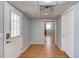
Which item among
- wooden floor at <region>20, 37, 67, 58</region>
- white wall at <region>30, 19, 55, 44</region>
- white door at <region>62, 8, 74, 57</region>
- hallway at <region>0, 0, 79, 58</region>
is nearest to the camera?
hallway at <region>0, 0, 79, 58</region>

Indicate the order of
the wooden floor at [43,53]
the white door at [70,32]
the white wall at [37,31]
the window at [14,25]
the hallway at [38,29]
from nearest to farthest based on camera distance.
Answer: the hallway at [38,29], the window at [14,25], the white door at [70,32], the wooden floor at [43,53], the white wall at [37,31]

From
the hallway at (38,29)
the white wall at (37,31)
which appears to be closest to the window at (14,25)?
the hallway at (38,29)

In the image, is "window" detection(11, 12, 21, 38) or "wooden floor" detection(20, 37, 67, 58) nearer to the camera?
"window" detection(11, 12, 21, 38)

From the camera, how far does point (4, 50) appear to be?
10.7ft

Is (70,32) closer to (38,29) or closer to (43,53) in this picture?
(43,53)

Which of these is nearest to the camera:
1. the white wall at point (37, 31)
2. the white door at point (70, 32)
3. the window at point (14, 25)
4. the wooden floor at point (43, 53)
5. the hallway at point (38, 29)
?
the hallway at point (38, 29)

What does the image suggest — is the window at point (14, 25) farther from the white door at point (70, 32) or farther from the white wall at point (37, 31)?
the white wall at point (37, 31)

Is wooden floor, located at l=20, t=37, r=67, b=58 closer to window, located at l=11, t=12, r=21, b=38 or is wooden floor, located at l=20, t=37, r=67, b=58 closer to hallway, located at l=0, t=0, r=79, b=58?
hallway, located at l=0, t=0, r=79, b=58

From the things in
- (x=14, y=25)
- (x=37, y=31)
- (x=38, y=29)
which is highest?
(x=14, y=25)

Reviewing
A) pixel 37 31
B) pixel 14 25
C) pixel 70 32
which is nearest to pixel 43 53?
pixel 70 32

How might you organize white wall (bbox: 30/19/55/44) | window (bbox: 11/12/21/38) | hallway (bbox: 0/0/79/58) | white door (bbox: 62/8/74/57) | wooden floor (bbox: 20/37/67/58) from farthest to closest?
white wall (bbox: 30/19/55/44) → wooden floor (bbox: 20/37/67/58) → white door (bbox: 62/8/74/57) → window (bbox: 11/12/21/38) → hallway (bbox: 0/0/79/58)

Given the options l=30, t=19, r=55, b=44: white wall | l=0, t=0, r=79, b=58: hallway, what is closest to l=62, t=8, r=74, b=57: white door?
l=0, t=0, r=79, b=58: hallway

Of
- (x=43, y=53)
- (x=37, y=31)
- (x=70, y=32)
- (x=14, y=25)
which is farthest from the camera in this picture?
(x=37, y=31)

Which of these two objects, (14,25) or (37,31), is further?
(37,31)
